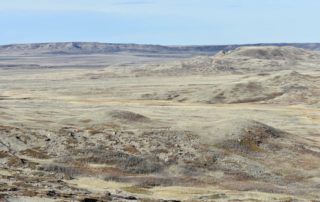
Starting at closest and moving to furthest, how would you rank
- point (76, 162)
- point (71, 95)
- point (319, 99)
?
point (76, 162), point (319, 99), point (71, 95)

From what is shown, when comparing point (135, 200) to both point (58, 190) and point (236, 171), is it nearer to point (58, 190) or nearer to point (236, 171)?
point (58, 190)

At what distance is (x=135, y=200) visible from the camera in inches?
1702

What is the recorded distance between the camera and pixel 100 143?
63.3 m

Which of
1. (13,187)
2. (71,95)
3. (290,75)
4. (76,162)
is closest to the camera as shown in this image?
(13,187)

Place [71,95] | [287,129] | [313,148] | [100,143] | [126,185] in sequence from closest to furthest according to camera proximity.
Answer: [126,185], [100,143], [313,148], [287,129], [71,95]

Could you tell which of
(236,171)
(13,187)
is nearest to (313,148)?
(236,171)

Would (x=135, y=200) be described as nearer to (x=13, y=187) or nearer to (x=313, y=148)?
(x=13, y=187)

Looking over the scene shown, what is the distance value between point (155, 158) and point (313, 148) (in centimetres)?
2033

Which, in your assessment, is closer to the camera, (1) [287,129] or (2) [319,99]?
(1) [287,129]

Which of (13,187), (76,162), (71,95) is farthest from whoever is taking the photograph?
(71,95)

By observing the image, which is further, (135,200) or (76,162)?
(76,162)

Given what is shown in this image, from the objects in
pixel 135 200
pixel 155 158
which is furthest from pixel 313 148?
pixel 135 200

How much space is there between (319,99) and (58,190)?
10079cm

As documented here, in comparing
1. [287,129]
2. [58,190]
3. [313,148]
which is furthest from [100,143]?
[287,129]
